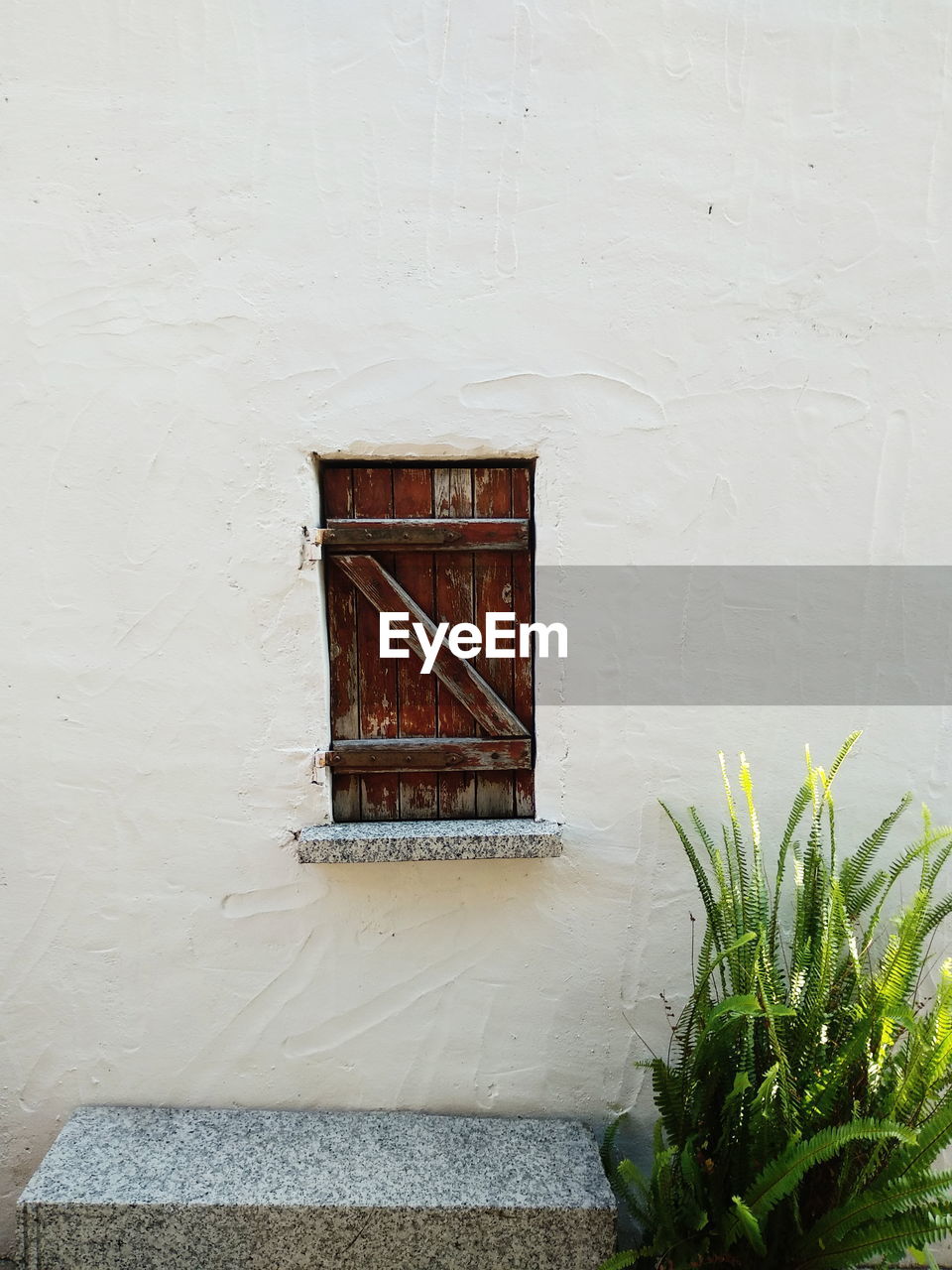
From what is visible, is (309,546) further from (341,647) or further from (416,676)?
(416,676)

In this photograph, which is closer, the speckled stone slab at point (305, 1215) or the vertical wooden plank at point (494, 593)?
the speckled stone slab at point (305, 1215)

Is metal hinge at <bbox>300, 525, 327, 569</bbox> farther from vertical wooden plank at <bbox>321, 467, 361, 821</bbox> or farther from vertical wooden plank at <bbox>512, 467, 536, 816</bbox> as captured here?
vertical wooden plank at <bbox>512, 467, 536, 816</bbox>

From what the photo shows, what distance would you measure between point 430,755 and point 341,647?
39cm

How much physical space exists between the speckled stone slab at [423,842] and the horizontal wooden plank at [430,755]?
0.17 meters

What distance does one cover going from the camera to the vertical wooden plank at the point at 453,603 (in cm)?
249

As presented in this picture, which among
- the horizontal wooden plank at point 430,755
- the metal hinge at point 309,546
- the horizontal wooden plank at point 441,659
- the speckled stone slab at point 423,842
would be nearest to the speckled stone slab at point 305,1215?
the speckled stone slab at point 423,842

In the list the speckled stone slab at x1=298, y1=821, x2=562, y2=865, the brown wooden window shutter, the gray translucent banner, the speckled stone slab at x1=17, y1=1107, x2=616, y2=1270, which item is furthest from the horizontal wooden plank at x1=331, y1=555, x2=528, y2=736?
the speckled stone slab at x1=17, y1=1107, x2=616, y2=1270

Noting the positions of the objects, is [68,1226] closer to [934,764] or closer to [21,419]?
[21,419]

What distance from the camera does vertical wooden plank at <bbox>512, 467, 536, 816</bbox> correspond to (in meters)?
2.49

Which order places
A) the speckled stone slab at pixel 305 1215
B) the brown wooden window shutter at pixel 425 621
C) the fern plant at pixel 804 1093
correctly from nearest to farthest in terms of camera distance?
1. the fern plant at pixel 804 1093
2. the speckled stone slab at pixel 305 1215
3. the brown wooden window shutter at pixel 425 621

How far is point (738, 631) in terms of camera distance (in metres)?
2.49

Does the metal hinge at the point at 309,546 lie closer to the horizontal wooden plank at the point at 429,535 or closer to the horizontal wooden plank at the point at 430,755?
the horizontal wooden plank at the point at 429,535

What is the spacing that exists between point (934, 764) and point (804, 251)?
148 cm

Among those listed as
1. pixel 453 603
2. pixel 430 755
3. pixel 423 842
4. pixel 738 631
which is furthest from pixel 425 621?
pixel 738 631
